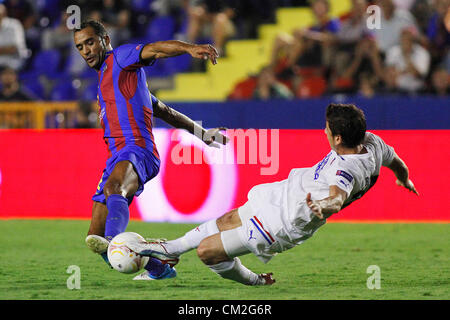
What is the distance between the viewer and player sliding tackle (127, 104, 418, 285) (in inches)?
228

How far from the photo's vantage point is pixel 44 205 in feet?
37.2

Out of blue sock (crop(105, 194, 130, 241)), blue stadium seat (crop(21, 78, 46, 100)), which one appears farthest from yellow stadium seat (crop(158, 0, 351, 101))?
blue sock (crop(105, 194, 130, 241))

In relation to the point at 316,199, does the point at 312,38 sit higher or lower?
higher

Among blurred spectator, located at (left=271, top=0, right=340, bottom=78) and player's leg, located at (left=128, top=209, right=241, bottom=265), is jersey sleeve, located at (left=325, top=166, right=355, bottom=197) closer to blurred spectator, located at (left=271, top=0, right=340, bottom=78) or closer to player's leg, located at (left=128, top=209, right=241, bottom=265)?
player's leg, located at (left=128, top=209, right=241, bottom=265)

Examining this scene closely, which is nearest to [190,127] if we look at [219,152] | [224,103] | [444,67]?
[219,152]

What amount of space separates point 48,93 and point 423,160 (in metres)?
7.32

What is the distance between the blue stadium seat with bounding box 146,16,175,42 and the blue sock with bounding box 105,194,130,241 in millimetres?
9392

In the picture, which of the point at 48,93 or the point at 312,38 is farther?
the point at 48,93

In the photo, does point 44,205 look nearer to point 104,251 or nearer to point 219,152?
point 219,152

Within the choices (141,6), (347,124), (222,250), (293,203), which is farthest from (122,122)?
(141,6)

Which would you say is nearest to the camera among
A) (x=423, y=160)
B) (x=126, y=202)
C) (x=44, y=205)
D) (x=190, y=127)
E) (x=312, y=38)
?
(x=126, y=202)

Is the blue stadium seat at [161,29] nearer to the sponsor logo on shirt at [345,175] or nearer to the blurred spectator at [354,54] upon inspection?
the blurred spectator at [354,54]

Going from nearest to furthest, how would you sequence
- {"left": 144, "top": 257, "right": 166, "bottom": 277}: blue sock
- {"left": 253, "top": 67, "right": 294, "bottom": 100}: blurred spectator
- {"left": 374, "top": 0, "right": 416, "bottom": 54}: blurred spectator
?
1. {"left": 144, "top": 257, "right": 166, "bottom": 277}: blue sock
2. {"left": 253, "top": 67, "right": 294, "bottom": 100}: blurred spectator
3. {"left": 374, "top": 0, "right": 416, "bottom": 54}: blurred spectator

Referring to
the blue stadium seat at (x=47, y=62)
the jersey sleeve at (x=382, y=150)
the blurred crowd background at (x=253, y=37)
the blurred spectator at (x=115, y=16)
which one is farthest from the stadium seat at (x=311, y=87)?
the jersey sleeve at (x=382, y=150)
